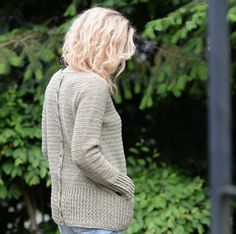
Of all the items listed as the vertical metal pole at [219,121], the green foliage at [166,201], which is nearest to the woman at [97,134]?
the vertical metal pole at [219,121]

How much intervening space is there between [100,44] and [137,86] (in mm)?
1978

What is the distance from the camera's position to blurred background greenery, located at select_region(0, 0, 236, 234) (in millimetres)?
4133

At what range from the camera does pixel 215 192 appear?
4.79 feet

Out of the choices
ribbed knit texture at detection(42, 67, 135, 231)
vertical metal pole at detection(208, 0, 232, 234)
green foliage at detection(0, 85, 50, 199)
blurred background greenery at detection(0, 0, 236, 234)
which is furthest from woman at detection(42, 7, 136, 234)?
green foliage at detection(0, 85, 50, 199)

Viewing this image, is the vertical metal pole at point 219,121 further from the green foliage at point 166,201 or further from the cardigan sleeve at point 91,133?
the green foliage at point 166,201

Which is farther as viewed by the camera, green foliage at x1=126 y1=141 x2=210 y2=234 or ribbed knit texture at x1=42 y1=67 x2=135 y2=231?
green foliage at x1=126 y1=141 x2=210 y2=234

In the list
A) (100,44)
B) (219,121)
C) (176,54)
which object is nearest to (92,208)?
(100,44)

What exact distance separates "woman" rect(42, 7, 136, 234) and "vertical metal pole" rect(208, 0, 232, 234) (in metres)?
0.95

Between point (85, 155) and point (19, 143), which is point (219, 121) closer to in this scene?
point (85, 155)

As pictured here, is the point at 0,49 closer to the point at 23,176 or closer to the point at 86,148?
the point at 23,176

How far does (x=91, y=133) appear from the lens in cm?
235

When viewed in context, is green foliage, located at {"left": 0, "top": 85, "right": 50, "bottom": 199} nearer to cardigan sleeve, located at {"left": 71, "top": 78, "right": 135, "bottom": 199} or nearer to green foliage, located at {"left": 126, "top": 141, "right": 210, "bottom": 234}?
green foliage, located at {"left": 126, "top": 141, "right": 210, "bottom": 234}

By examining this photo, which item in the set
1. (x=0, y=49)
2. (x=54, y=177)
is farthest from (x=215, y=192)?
(x=0, y=49)

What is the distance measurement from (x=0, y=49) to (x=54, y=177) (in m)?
1.89
